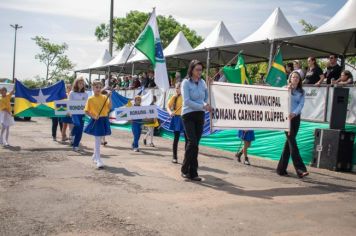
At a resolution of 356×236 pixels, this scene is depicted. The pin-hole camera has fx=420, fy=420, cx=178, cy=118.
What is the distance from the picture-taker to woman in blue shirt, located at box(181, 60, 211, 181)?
7461 mm

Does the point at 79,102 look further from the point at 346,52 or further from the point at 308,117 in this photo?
the point at 346,52

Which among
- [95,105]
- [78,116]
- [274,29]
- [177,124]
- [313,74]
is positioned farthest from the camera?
[274,29]

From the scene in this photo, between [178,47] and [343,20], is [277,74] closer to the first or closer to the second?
[343,20]

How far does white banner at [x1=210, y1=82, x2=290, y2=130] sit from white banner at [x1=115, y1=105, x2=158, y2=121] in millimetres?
4834

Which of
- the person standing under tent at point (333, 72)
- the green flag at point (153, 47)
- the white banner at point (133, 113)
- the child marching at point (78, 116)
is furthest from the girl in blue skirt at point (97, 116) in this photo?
the person standing under tent at point (333, 72)

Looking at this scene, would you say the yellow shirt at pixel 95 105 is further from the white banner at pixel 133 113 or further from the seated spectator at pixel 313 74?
the seated spectator at pixel 313 74

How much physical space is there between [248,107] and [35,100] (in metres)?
7.84

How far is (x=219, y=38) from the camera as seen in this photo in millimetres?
17703

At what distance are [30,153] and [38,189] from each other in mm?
4304

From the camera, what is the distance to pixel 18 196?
605 cm

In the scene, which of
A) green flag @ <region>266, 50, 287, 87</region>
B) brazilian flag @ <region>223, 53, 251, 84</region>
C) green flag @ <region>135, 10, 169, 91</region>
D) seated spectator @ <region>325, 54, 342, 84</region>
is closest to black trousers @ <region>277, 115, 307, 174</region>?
green flag @ <region>266, 50, 287, 87</region>

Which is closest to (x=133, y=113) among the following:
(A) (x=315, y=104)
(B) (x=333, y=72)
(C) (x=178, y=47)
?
(A) (x=315, y=104)

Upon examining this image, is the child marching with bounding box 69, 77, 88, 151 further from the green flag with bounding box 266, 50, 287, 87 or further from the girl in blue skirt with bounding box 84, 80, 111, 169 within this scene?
the green flag with bounding box 266, 50, 287, 87

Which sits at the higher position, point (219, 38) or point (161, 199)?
point (219, 38)
